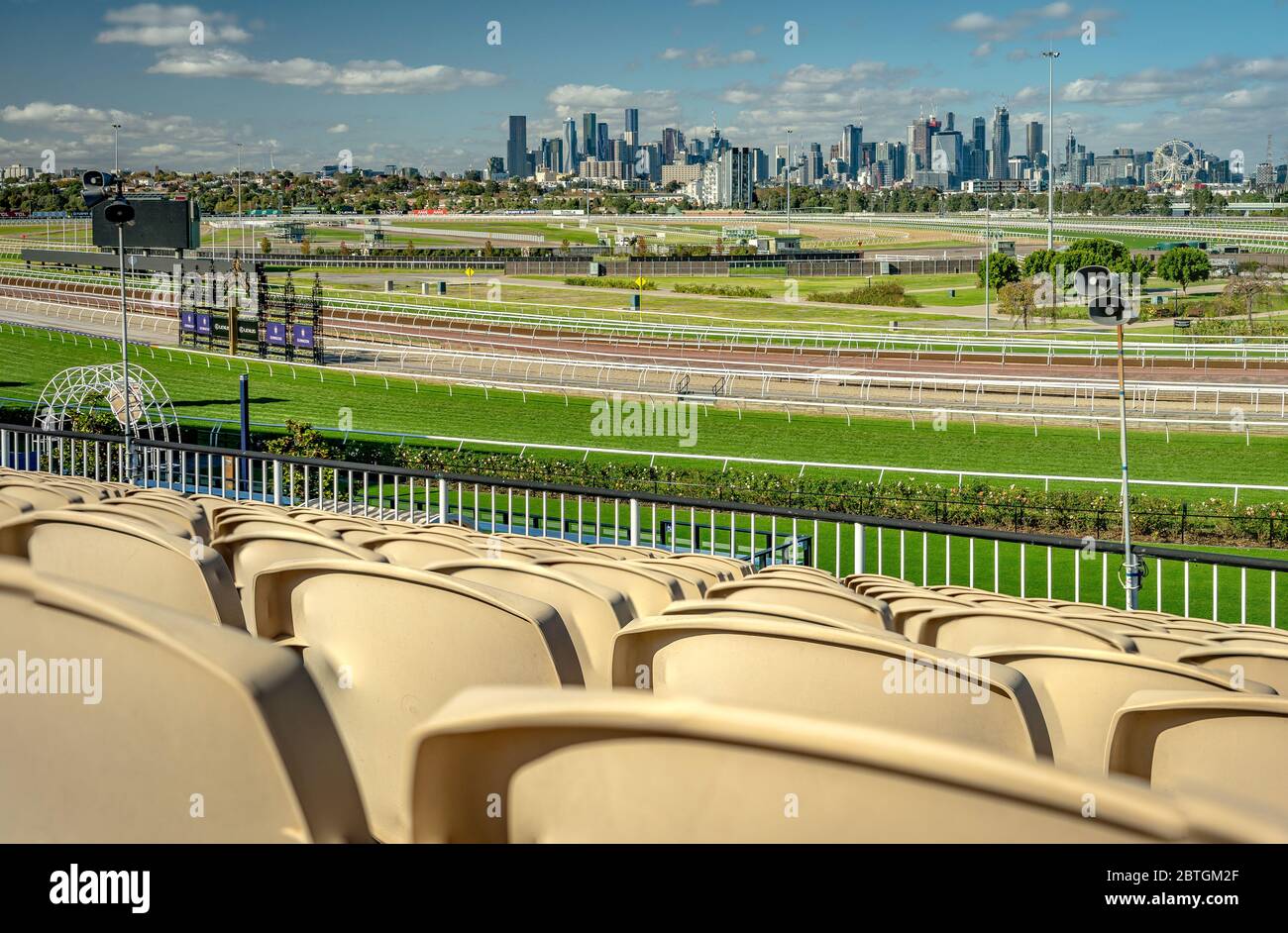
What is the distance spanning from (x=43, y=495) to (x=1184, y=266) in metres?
76.1

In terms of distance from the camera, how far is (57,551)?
2680 mm

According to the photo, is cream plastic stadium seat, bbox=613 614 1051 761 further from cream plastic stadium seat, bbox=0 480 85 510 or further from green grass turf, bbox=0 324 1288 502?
green grass turf, bbox=0 324 1288 502

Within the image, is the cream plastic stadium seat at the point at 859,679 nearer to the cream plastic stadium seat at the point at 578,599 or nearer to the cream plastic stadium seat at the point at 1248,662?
the cream plastic stadium seat at the point at 578,599

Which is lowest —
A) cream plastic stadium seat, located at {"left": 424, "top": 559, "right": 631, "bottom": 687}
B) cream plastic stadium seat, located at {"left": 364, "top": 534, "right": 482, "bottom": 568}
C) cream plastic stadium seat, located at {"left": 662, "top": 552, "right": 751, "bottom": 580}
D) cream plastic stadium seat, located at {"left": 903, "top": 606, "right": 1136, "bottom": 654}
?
cream plastic stadium seat, located at {"left": 662, "top": 552, "right": 751, "bottom": 580}

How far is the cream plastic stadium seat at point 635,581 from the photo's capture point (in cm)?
329

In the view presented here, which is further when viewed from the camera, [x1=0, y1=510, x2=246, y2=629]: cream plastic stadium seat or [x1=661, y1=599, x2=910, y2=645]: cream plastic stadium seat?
[x1=0, y1=510, x2=246, y2=629]: cream plastic stadium seat

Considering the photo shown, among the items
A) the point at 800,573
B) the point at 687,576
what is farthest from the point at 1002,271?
the point at 687,576

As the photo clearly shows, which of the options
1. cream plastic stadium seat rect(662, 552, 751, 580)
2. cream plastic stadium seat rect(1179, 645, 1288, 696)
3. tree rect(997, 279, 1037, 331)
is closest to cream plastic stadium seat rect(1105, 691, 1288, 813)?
cream plastic stadium seat rect(1179, 645, 1288, 696)

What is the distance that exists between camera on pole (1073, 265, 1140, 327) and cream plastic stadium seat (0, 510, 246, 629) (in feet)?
25.2

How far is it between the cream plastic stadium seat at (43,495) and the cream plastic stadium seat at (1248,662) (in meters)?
3.64

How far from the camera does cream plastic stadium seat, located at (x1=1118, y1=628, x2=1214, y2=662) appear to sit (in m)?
3.83
